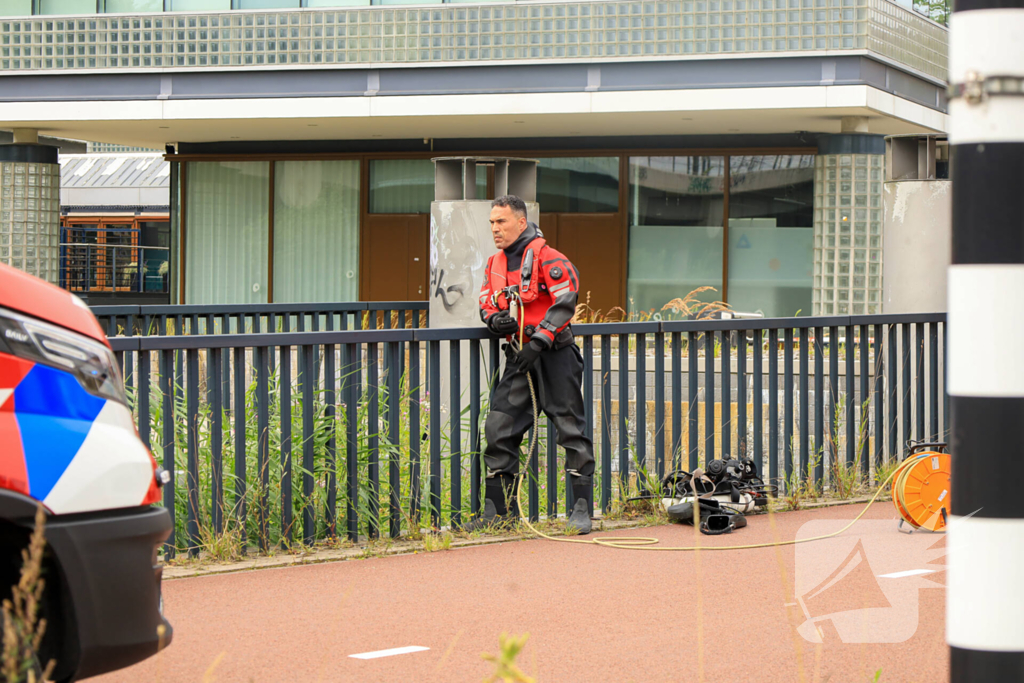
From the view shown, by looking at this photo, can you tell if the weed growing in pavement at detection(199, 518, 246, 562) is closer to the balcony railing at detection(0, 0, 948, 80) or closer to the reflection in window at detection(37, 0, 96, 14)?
the balcony railing at detection(0, 0, 948, 80)

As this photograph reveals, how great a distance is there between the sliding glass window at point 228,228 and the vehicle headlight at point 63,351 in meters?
20.6

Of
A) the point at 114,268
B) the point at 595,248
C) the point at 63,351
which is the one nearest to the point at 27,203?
the point at 595,248

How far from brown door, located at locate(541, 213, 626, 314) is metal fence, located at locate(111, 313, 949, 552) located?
1255 centimetres

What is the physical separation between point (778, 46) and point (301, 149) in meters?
9.46

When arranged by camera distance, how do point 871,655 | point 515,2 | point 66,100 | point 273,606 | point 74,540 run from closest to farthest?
point 74,540 → point 871,655 → point 273,606 → point 515,2 → point 66,100

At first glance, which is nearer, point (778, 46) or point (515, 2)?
point (778, 46)

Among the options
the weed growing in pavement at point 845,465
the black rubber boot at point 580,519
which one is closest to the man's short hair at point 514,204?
the black rubber boot at point 580,519

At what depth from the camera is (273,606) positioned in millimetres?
5418

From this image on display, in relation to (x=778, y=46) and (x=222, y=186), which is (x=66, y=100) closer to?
(x=222, y=186)

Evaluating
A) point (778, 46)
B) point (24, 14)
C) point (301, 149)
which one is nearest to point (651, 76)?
point (778, 46)

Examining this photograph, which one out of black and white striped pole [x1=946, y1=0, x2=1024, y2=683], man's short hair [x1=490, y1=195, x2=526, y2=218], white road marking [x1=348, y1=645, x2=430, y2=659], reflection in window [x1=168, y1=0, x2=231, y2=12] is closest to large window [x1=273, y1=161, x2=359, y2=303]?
reflection in window [x1=168, y1=0, x2=231, y2=12]

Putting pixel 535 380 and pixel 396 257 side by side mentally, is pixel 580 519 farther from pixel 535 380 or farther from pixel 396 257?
pixel 396 257

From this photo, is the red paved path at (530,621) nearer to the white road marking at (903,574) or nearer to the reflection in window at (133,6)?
the white road marking at (903,574)

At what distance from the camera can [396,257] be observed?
22766mm
